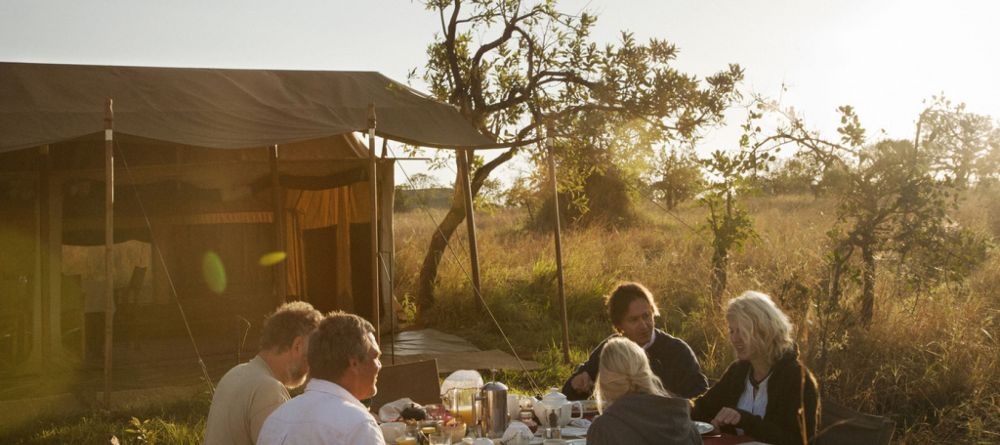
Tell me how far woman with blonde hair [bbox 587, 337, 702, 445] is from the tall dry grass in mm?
2737

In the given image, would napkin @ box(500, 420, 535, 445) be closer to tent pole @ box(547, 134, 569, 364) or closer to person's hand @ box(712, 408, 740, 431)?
person's hand @ box(712, 408, 740, 431)

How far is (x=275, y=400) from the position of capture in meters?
3.52

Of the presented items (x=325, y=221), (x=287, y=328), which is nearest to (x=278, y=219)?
(x=325, y=221)

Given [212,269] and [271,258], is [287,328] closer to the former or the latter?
[271,258]

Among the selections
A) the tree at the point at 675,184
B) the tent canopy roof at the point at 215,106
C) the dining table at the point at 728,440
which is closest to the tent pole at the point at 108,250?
the tent canopy roof at the point at 215,106

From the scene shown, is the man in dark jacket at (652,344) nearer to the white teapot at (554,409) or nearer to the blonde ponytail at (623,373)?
the white teapot at (554,409)

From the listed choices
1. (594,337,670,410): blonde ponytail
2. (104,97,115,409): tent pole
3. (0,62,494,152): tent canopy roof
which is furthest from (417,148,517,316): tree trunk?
(594,337,670,410): blonde ponytail

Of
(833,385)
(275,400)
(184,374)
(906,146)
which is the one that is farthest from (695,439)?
(184,374)

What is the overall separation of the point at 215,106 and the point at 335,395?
23.7 ft

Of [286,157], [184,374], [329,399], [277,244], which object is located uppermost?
[286,157]

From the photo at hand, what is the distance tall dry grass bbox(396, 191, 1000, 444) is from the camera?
249 inches

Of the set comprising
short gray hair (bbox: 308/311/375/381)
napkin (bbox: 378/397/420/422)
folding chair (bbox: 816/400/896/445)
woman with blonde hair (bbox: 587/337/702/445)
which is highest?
short gray hair (bbox: 308/311/375/381)

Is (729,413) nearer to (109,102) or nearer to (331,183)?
(109,102)

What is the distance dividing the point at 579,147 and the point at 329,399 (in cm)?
908
